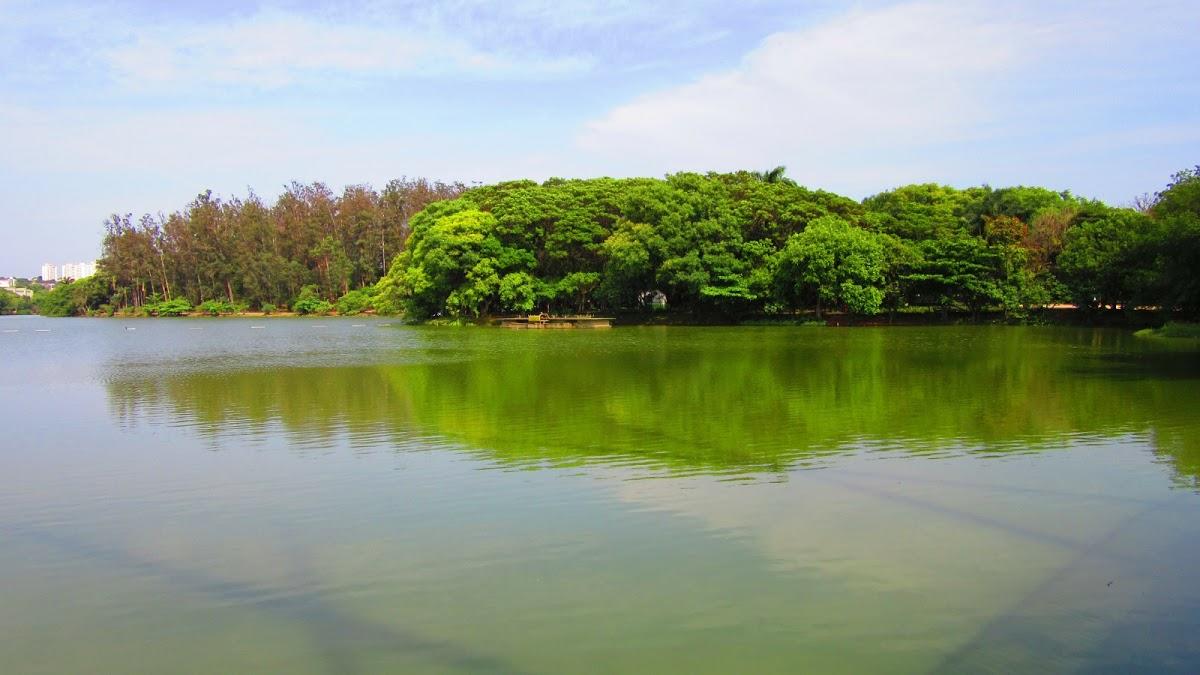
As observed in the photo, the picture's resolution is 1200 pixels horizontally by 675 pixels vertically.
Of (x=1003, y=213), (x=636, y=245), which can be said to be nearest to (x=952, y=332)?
(x=1003, y=213)

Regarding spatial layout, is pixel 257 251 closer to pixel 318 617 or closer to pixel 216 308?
pixel 216 308

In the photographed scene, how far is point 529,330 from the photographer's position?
40.1 meters

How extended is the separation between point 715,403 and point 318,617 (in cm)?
976

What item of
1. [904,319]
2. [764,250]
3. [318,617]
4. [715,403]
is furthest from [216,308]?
[318,617]

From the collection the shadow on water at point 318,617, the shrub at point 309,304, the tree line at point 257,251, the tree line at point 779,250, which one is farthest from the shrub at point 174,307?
the shadow on water at point 318,617

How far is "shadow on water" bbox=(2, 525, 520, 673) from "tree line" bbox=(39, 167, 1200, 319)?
30253mm

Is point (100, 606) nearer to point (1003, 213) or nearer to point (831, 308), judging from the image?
point (831, 308)

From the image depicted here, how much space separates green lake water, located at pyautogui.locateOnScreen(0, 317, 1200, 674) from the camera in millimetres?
4895

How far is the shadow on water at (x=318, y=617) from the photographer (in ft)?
15.5

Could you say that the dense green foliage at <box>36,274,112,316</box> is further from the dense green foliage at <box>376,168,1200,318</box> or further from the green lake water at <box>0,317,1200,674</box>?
the green lake water at <box>0,317,1200,674</box>

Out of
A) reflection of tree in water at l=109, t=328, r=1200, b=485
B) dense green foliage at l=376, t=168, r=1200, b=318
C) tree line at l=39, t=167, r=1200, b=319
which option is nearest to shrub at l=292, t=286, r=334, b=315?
tree line at l=39, t=167, r=1200, b=319

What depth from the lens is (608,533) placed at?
6848mm

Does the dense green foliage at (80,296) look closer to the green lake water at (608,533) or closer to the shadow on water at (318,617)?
the green lake water at (608,533)

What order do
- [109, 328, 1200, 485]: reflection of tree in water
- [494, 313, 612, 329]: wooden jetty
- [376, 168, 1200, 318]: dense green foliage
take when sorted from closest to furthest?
[109, 328, 1200, 485]: reflection of tree in water
[376, 168, 1200, 318]: dense green foliage
[494, 313, 612, 329]: wooden jetty
